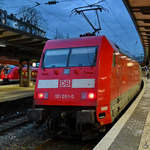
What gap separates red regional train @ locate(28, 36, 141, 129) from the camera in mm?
5566

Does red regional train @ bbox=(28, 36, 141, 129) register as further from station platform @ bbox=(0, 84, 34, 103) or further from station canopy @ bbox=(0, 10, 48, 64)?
station platform @ bbox=(0, 84, 34, 103)

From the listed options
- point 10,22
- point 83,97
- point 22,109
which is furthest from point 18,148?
point 10,22

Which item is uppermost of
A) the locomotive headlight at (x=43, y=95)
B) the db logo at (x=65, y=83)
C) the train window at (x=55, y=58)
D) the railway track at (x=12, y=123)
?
the train window at (x=55, y=58)

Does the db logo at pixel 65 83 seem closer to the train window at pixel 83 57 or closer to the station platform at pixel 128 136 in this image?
the train window at pixel 83 57

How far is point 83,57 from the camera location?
6.21m

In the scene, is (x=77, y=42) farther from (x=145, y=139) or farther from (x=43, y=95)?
(x=145, y=139)

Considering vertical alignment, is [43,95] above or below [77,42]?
below

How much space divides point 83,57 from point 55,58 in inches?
36.2

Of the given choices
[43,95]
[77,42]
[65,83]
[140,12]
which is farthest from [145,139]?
[140,12]

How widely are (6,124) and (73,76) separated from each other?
14.0 feet

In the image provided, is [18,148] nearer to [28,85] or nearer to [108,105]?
[108,105]

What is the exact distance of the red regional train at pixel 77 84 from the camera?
18.3ft

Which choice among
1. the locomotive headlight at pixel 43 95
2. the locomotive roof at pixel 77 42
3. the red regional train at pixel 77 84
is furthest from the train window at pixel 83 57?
the locomotive headlight at pixel 43 95

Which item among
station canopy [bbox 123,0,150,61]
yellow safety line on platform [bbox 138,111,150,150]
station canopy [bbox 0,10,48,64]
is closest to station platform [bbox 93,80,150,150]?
yellow safety line on platform [bbox 138,111,150,150]
